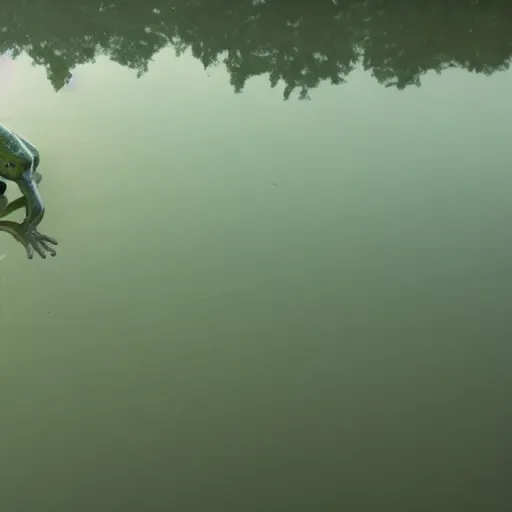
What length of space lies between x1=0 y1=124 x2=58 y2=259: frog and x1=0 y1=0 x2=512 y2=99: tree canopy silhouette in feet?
1.68

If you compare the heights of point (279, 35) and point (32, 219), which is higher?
point (279, 35)

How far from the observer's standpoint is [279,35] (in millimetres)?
2338

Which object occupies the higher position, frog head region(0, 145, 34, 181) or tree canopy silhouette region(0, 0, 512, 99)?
tree canopy silhouette region(0, 0, 512, 99)

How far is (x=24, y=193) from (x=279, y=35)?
1.15m

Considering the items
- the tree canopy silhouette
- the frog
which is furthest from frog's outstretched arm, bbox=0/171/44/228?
the tree canopy silhouette

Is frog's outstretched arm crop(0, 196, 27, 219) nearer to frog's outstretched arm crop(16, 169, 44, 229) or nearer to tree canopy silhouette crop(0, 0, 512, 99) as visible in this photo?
frog's outstretched arm crop(16, 169, 44, 229)

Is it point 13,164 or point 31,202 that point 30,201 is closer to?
point 31,202

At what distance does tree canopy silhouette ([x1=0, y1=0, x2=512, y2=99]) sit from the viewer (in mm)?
2184

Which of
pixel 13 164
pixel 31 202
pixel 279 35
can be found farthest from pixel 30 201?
pixel 279 35

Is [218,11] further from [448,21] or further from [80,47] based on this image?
[448,21]

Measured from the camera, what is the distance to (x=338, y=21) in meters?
2.39

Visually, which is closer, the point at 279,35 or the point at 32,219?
the point at 32,219

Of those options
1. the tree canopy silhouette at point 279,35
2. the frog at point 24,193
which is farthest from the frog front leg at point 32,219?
the tree canopy silhouette at point 279,35

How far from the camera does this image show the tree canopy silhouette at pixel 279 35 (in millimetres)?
2184
